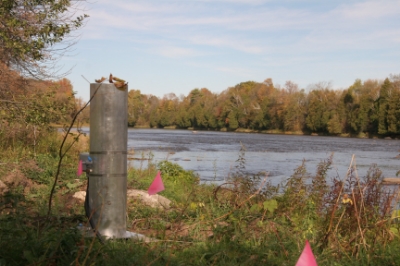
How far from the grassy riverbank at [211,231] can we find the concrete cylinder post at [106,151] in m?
0.33

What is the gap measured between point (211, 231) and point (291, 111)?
89665mm

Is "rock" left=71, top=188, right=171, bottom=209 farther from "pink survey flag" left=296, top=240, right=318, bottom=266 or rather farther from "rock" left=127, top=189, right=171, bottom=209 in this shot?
"pink survey flag" left=296, top=240, right=318, bottom=266

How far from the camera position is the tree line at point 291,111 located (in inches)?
3076

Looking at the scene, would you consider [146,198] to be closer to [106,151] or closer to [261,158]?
[106,151]

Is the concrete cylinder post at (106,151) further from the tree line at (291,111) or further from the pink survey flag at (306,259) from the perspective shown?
the tree line at (291,111)

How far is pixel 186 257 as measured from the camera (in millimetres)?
4309

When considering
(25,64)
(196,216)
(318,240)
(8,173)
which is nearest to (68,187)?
(8,173)

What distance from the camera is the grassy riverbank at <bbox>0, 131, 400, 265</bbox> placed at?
12.5ft

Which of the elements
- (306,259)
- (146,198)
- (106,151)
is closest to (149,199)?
(146,198)

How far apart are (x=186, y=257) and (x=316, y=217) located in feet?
7.99

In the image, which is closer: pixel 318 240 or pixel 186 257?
pixel 186 257

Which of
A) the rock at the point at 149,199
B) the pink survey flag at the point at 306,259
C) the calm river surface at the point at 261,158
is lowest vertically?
the calm river surface at the point at 261,158

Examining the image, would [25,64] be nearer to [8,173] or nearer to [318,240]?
[8,173]

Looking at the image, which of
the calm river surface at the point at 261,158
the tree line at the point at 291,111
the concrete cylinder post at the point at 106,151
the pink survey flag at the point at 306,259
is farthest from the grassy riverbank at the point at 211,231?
the tree line at the point at 291,111
